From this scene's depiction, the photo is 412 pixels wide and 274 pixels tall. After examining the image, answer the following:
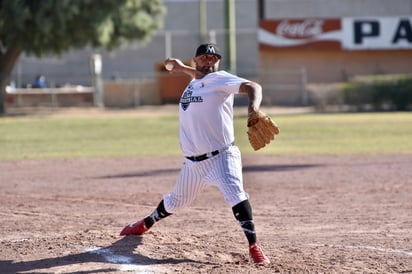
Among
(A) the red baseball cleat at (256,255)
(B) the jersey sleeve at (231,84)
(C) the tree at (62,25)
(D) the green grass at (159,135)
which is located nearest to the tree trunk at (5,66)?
(C) the tree at (62,25)

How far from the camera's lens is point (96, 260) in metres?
7.45

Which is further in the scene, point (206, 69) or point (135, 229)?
point (135, 229)

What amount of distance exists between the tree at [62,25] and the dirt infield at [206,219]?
1589 centimetres

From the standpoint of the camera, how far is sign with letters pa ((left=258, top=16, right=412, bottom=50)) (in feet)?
131

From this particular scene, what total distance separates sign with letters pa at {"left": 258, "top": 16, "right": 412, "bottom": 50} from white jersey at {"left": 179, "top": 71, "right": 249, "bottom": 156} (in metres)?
32.6

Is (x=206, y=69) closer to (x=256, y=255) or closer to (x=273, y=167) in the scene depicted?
(x=256, y=255)

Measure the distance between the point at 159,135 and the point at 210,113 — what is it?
16.8m

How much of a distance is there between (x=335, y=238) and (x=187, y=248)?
72.5 inches

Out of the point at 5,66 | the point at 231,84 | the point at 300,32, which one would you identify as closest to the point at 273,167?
the point at 231,84

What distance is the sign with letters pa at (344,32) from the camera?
39781mm

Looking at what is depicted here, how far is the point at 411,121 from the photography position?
27656mm

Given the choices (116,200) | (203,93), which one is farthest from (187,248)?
(116,200)

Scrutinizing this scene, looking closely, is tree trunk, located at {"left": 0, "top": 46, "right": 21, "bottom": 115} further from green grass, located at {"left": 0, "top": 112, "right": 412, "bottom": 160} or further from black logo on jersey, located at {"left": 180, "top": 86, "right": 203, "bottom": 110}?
black logo on jersey, located at {"left": 180, "top": 86, "right": 203, "bottom": 110}

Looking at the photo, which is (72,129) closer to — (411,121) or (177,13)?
(411,121)
